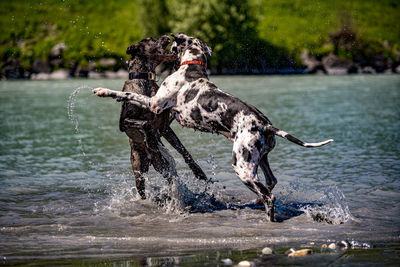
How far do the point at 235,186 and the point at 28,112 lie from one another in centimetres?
1189

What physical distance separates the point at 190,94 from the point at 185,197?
1509 mm

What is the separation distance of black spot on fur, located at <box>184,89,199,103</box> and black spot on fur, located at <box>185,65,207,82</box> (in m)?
0.17


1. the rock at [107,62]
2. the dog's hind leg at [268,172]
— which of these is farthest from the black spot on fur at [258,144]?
the rock at [107,62]

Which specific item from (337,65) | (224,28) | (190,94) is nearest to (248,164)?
(190,94)

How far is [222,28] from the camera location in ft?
116

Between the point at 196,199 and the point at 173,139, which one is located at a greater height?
the point at 173,139

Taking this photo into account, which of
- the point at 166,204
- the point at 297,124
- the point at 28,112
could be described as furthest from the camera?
the point at 28,112

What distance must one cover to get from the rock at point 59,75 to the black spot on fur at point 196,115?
33.5 m

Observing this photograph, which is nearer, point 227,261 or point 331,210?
point 227,261

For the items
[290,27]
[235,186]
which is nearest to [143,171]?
[235,186]

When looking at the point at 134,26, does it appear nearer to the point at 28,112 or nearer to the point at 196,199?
the point at 28,112

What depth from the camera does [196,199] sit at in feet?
23.3

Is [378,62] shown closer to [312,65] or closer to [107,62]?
[312,65]

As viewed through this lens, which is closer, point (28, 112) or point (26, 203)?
point (26, 203)
